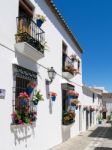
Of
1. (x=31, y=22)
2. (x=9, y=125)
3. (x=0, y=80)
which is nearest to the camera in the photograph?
(x=0, y=80)

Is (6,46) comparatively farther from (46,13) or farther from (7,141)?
(46,13)

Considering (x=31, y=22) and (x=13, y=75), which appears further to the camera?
(x=31, y=22)

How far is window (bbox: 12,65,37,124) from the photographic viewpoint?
29.9 feet

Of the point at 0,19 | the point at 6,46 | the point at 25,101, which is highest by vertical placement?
the point at 0,19

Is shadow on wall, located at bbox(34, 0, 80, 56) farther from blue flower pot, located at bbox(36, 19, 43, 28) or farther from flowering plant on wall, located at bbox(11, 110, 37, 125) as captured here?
flowering plant on wall, located at bbox(11, 110, 37, 125)

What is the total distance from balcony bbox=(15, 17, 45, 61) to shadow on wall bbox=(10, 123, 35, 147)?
2.24m

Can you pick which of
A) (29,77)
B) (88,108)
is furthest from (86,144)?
(88,108)

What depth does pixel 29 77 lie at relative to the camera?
1023 cm

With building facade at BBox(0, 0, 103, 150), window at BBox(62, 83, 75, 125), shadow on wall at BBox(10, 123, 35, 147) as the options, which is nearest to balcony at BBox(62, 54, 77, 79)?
building facade at BBox(0, 0, 103, 150)

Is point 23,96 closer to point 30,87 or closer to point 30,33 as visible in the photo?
point 30,87

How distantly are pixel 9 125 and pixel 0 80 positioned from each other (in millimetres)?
1365

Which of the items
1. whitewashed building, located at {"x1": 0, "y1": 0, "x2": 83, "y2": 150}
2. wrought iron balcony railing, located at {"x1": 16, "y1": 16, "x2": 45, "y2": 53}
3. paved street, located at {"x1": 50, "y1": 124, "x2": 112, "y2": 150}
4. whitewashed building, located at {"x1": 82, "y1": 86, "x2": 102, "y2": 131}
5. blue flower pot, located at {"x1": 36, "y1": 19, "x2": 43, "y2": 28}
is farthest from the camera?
whitewashed building, located at {"x1": 82, "y1": 86, "x2": 102, "y2": 131}

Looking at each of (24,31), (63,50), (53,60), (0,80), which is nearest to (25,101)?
(0,80)

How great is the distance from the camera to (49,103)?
503 inches
